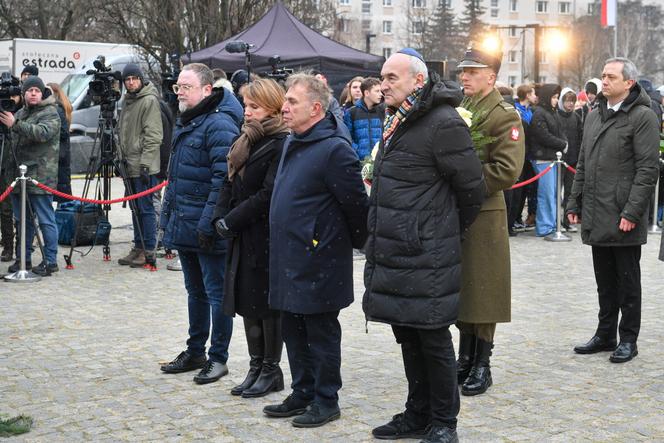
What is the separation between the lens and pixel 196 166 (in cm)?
657

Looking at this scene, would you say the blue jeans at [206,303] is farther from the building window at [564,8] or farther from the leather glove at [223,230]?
the building window at [564,8]

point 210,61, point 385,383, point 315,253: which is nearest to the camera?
point 315,253

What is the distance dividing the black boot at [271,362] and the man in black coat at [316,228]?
0.54 meters

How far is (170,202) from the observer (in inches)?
264

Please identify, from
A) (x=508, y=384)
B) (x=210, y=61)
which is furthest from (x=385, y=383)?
(x=210, y=61)

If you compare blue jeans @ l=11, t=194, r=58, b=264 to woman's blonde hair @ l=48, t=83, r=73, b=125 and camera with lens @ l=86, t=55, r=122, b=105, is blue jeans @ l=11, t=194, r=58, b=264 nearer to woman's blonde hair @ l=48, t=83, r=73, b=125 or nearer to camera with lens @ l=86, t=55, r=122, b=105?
camera with lens @ l=86, t=55, r=122, b=105

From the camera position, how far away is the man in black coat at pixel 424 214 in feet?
16.7

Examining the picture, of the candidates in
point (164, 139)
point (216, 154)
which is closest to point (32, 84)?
point (164, 139)

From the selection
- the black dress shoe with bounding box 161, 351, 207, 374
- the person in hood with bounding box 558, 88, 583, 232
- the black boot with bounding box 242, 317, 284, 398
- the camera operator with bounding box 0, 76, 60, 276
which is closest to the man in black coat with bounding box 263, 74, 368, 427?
the black boot with bounding box 242, 317, 284, 398

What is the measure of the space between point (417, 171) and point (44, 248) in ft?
22.2

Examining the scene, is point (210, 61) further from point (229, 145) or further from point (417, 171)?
point (417, 171)

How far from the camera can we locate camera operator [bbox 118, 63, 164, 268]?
11.2 m

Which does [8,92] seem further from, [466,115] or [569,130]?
[569,130]

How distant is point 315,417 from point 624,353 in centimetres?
252
